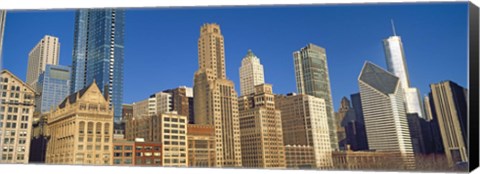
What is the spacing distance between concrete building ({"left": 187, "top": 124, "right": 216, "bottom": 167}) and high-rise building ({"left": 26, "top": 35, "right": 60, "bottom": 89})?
658 centimetres

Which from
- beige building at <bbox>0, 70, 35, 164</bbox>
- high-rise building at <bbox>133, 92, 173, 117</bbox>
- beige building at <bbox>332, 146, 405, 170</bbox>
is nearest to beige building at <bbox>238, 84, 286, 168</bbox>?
beige building at <bbox>332, 146, 405, 170</bbox>

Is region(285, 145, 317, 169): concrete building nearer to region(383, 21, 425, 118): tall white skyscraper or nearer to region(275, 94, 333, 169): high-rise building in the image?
region(275, 94, 333, 169): high-rise building

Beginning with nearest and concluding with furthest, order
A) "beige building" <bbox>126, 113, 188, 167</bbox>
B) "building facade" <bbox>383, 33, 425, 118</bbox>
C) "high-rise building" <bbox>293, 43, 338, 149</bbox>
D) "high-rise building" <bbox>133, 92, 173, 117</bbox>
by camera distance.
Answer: "building facade" <bbox>383, 33, 425, 118</bbox>, "beige building" <bbox>126, 113, 188, 167</bbox>, "high-rise building" <bbox>133, 92, 173, 117</bbox>, "high-rise building" <bbox>293, 43, 338, 149</bbox>

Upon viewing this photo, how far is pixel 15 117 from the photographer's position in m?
14.0

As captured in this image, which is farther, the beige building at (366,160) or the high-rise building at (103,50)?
the high-rise building at (103,50)

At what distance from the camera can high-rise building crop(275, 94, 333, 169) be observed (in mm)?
21094

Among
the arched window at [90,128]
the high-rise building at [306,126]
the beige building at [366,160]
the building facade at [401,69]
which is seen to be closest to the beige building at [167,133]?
the arched window at [90,128]

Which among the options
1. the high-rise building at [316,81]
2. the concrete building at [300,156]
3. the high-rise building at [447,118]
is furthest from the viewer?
the high-rise building at [316,81]

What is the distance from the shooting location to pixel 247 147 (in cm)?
1936

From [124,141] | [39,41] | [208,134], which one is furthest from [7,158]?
[208,134]

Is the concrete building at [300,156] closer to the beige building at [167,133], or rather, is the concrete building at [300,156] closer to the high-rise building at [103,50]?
the beige building at [167,133]

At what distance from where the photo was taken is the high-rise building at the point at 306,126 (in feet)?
69.2

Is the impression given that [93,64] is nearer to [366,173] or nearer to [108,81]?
[108,81]

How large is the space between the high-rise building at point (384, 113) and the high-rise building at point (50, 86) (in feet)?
47.2
